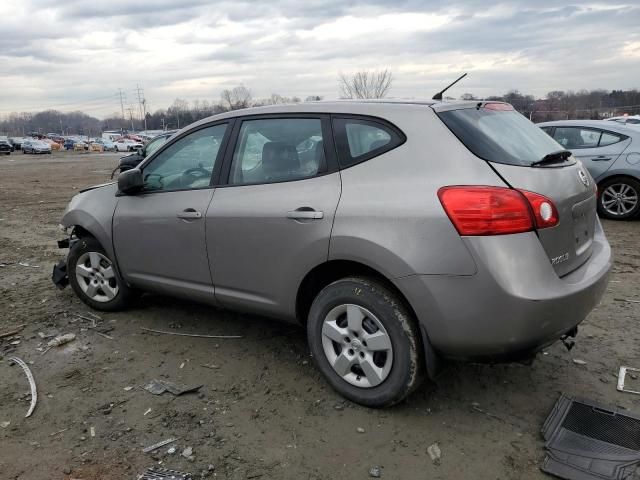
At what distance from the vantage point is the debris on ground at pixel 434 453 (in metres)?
2.72

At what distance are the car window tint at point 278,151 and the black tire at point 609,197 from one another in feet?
22.1

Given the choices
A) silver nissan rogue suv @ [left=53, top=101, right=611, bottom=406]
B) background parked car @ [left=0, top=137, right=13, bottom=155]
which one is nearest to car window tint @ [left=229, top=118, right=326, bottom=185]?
silver nissan rogue suv @ [left=53, top=101, right=611, bottom=406]

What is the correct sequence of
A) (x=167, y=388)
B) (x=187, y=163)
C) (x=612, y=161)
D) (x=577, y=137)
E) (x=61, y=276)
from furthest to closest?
(x=577, y=137) → (x=612, y=161) → (x=61, y=276) → (x=187, y=163) → (x=167, y=388)

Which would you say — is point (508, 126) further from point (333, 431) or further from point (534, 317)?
point (333, 431)

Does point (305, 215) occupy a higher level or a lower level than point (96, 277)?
higher

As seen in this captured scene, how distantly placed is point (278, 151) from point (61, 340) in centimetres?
234

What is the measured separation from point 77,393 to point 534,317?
278 cm

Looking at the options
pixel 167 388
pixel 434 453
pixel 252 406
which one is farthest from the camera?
pixel 167 388

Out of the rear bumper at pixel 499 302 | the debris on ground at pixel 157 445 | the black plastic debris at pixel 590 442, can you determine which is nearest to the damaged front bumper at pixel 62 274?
the debris on ground at pixel 157 445

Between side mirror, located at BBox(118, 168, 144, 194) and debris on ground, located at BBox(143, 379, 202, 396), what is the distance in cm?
151

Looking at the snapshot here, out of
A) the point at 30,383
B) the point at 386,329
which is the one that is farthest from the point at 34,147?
the point at 386,329

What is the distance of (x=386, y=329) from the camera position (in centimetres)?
295

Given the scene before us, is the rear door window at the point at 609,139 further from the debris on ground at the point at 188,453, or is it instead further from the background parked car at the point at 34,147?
the background parked car at the point at 34,147

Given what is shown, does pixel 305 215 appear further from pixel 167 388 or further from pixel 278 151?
pixel 167 388
